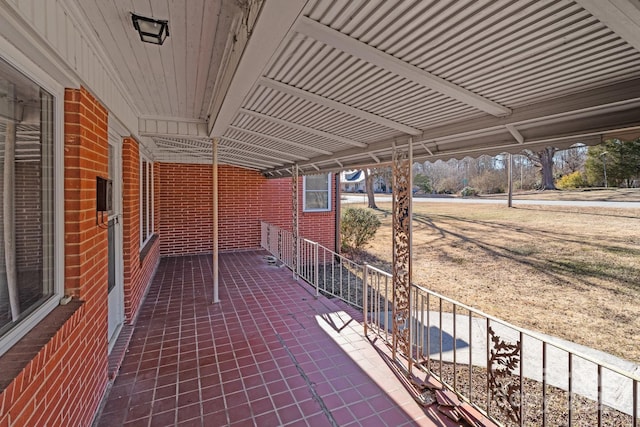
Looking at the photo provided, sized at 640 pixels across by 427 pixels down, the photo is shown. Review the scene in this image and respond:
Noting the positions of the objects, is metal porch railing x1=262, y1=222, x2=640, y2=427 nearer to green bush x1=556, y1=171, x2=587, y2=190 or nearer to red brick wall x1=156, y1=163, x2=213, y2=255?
red brick wall x1=156, y1=163, x2=213, y2=255

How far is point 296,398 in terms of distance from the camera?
248cm

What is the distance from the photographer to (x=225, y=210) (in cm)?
831

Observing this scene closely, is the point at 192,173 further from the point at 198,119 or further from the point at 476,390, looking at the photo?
the point at 476,390

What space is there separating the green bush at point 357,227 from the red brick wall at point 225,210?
109cm

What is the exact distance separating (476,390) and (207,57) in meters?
4.00

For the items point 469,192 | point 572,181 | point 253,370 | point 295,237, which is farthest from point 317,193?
point 469,192

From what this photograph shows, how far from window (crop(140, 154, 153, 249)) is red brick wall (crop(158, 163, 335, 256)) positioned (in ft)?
4.52

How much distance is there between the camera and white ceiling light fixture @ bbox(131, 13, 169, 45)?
5.67 ft

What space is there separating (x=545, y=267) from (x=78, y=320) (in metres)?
10.6

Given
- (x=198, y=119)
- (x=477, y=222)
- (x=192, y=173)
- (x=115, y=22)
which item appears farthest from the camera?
(x=477, y=222)

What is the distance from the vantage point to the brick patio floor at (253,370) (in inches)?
90.4

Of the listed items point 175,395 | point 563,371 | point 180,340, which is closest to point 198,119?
point 180,340

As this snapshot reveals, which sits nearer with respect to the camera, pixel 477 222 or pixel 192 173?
pixel 192 173

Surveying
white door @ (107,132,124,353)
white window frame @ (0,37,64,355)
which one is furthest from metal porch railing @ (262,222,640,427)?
white door @ (107,132,124,353)
